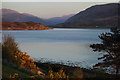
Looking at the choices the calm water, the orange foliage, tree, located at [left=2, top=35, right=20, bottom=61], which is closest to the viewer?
the orange foliage

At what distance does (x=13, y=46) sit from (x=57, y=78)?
4580 mm

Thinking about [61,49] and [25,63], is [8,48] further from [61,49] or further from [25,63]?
[61,49]

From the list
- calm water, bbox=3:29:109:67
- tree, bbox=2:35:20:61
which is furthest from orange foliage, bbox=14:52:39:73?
calm water, bbox=3:29:109:67

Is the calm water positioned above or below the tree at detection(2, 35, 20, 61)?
below

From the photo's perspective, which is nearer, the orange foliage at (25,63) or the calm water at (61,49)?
the orange foliage at (25,63)

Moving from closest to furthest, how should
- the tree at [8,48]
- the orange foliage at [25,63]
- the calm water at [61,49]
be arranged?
the orange foliage at [25,63]
the tree at [8,48]
the calm water at [61,49]

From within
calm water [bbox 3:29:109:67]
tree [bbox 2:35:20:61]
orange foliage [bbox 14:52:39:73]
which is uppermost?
tree [bbox 2:35:20:61]

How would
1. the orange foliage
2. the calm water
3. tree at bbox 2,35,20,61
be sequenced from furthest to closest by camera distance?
the calm water < tree at bbox 2,35,20,61 < the orange foliage

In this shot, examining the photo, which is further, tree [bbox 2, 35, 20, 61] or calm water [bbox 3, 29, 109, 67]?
calm water [bbox 3, 29, 109, 67]

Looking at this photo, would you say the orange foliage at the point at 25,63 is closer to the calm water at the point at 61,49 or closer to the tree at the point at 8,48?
the tree at the point at 8,48

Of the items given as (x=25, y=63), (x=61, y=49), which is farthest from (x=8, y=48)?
(x=61, y=49)

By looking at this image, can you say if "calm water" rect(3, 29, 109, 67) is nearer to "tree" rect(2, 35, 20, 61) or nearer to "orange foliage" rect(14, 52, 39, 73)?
"tree" rect(2, 35, 20, 61)

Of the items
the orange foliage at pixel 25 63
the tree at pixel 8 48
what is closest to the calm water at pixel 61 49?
the tree at pixel 8 48

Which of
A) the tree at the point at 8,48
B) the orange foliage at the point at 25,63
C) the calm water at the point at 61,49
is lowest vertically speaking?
the calm water at the point at 61,49
